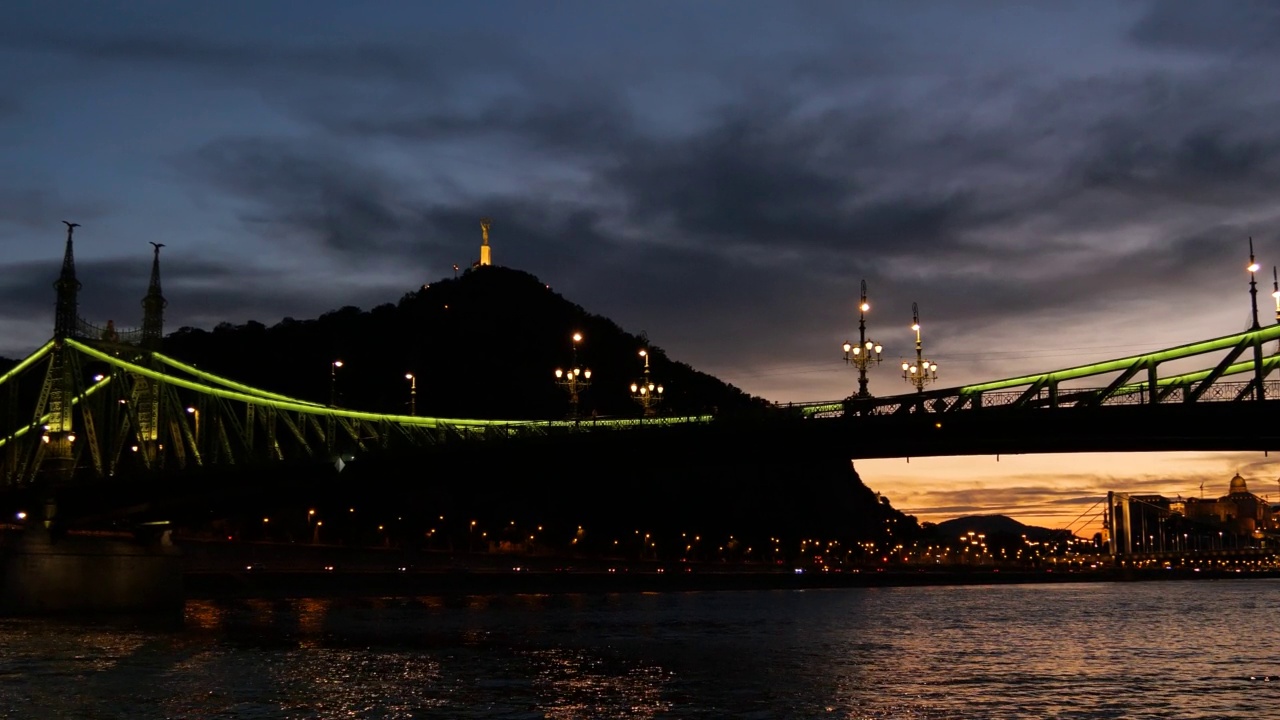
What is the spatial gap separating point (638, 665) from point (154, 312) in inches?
2145

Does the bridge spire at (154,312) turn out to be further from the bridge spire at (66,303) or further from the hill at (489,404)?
the hill at (489,404)

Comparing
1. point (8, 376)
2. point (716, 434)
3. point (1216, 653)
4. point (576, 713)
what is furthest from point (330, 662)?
point (8, 376)

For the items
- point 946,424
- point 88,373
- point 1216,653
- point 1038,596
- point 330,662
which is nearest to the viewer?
point 330,662

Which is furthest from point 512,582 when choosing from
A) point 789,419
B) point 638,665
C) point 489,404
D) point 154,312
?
point 489,404

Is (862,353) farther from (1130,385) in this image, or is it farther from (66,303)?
(66,303)

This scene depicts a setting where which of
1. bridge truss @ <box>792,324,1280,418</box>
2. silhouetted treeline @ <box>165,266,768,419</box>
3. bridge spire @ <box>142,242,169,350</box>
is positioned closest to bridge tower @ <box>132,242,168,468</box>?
bridge spire @ <box>142,242,169,350</box>

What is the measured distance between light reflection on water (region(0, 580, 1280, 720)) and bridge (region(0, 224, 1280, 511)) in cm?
834

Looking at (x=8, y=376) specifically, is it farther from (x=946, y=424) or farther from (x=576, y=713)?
(x=576, y=713)

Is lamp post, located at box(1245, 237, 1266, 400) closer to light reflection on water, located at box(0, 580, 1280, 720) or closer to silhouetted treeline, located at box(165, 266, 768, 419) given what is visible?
light reflection on water, located at box(0, 580, 1280, 720)

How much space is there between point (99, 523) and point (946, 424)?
151ft

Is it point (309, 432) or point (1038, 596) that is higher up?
point (309, 432)

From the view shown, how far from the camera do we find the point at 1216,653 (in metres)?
52.2

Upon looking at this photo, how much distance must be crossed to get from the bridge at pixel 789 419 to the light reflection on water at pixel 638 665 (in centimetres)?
834

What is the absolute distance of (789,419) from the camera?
62.1 meters
